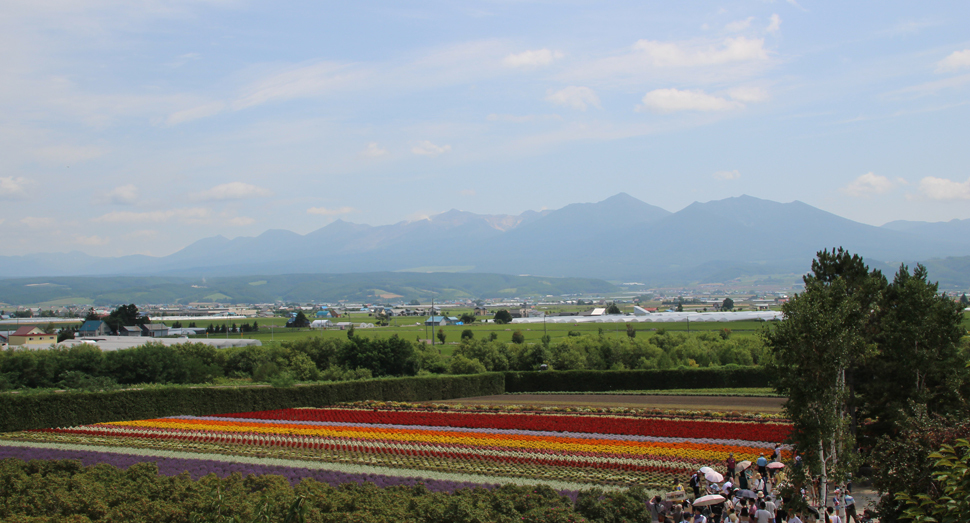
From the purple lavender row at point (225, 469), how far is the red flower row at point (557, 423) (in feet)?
36.3

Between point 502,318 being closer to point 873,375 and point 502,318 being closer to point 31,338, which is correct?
point 31,338

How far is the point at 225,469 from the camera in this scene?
2070cm

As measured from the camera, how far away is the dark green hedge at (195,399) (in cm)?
2884

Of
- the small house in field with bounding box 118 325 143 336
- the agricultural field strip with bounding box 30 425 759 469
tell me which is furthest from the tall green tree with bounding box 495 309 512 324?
the agricultural field strip with bounding box 30 425 759 469

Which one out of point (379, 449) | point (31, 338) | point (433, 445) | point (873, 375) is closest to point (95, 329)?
point (31, 338)

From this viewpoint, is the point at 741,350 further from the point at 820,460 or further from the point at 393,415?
the point at 820,460

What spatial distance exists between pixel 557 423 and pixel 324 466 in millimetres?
12202

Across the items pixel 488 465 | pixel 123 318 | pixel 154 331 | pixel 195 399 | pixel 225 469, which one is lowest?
pixel 154 331

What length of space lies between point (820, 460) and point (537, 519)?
738cm

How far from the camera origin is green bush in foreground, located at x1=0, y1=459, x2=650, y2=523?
12.8m

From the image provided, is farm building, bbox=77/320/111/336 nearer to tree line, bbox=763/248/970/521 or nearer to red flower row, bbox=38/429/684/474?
red flower row, bbox=38/429/684/474

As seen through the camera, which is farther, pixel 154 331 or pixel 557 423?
pixel 154 331

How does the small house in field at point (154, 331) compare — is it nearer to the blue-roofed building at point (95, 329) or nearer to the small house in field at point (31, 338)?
the blue-roofed building at point (95, 329)

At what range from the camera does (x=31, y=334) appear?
6638 centimetres
